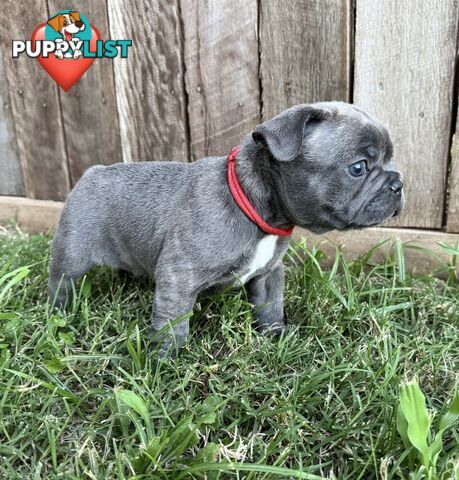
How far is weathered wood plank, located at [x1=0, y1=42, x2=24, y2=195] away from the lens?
4195 mm

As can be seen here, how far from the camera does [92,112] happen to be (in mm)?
4027

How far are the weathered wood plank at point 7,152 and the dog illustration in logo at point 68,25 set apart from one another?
498mm

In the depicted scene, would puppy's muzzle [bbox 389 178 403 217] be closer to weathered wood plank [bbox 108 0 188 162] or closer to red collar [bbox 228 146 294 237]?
red collar [bbox 228 146 294 237]

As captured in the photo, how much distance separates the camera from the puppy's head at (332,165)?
2477 mm

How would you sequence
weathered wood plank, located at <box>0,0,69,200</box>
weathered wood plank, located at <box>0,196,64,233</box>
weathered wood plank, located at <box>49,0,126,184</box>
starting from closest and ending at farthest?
weathered wood plank, located at <box>49,0,126,184</box>, weathered wood plank, located at <box>0,0,69,200</box>, weathered wood plank, located at <box>0,196,64,233</box>

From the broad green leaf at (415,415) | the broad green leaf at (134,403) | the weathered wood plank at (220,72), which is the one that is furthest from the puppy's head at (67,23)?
the broad green leaf at (415,415)

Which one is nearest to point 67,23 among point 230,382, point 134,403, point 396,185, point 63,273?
point 63,273

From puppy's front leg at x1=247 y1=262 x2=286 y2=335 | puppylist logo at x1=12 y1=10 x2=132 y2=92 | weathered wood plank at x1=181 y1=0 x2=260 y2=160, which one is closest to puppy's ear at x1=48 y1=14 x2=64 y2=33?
puppylist logo at x1=12 y1=10 x2=132 y2=92

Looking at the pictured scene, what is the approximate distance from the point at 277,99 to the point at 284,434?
2.18 meters

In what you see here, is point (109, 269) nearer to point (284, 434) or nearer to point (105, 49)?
point (105, 49)

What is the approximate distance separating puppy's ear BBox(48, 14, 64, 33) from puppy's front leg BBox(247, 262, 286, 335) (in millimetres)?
2246

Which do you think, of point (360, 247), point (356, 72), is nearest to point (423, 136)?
point (356, 72)

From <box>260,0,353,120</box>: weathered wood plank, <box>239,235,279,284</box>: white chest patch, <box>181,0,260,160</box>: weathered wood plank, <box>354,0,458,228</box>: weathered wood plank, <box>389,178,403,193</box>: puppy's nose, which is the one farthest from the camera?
<box>181,0,260,160</box>: weathered wood plank

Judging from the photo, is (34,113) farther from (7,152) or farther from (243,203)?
(243,203)
